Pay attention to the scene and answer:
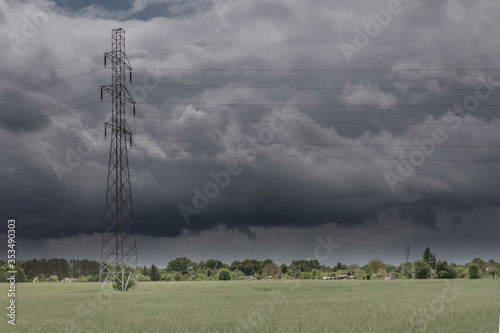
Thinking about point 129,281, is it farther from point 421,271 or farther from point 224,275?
point 421,271


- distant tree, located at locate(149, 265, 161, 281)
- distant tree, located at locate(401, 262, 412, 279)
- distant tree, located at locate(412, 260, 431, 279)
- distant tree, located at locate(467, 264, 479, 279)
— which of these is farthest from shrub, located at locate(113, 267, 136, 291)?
distant tree, located at locate(401, 262, 412, 279)

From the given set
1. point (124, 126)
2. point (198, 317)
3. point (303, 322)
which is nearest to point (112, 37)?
point (124, 126)

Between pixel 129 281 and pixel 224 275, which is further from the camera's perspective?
pixel 224 275

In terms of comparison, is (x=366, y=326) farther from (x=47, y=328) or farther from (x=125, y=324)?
(x=47, y=328)

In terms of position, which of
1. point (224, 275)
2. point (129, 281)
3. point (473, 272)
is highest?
point (129, 281)

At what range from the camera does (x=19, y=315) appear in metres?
37.1

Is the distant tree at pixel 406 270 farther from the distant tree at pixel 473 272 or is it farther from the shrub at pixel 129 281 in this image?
the shrub at pixel 129 281

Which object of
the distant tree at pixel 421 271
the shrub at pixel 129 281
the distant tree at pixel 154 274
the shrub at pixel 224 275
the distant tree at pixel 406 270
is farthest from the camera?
the distant tree at pixel 154 274

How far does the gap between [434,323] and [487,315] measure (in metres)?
6.54

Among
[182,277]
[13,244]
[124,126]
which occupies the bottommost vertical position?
[182,277]

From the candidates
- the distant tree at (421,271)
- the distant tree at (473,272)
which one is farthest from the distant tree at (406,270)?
the distant tree at (473,272)

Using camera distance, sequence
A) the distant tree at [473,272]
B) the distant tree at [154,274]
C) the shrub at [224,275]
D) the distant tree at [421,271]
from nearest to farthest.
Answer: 1. the distant tree at [473,272]
2. the distant tree at [421,271]
3. the shrub at [224,275]
4. the distant tree at [154,274]

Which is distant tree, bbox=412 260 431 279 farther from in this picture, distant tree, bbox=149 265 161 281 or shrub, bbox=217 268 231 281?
distant tree, bbox=149 265 161 281

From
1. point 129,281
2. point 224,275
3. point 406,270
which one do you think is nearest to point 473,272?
point 406,270
